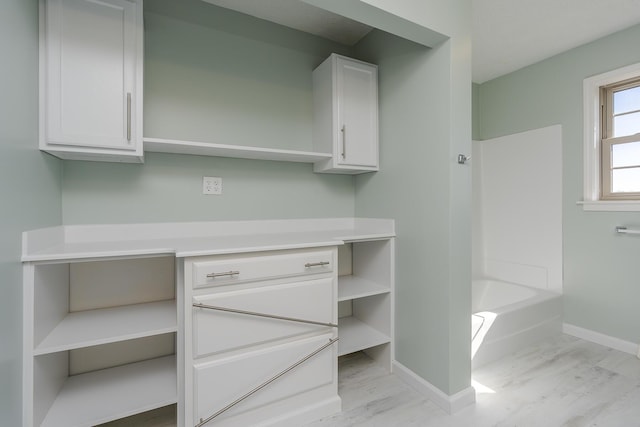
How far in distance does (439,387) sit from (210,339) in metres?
1.31

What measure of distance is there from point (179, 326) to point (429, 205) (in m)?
1.46

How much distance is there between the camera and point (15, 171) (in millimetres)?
1070

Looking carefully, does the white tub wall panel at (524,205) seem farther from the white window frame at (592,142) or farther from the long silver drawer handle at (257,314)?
the long silver drawer handle at (257,314)

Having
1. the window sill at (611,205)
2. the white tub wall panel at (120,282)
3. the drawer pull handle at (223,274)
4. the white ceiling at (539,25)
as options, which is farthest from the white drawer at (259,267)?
the window sill at (611,205)

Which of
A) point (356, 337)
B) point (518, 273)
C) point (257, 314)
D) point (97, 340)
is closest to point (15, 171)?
→ point (97, 340)

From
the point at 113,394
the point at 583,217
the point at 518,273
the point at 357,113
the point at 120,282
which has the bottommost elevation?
the point at 113,394

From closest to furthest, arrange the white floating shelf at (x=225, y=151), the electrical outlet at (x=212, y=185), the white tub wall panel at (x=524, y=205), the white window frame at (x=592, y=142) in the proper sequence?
the white floating shelf at (x=225, y=151)
the electrical outlet at (x=212, y=185)
the white window frame at (x=592, y=142)
the white tub wall panel at (x=524, y=205)

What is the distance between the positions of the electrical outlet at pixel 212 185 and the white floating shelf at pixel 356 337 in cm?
128

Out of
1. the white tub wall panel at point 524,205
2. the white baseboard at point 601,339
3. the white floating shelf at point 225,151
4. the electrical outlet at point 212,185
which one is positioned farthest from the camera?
the white tub wall panel at point 524,205

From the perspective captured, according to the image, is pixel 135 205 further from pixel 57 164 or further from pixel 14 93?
pixel 14 93

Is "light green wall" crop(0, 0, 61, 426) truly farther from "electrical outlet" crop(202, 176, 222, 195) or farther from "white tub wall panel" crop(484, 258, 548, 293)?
"white tub wall panel" crop(484, 258, 548, 293)

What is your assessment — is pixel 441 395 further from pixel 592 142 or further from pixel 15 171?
pixel 592 142

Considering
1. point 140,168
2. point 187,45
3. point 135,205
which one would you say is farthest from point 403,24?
point 135,205

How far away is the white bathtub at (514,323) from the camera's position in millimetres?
2096
